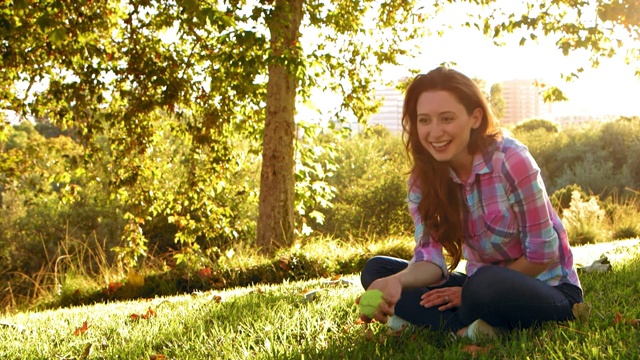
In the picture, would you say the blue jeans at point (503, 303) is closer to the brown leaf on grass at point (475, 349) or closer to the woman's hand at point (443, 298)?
the woman's hand at point (443, 298)

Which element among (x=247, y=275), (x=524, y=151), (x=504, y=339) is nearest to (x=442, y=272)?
(x=504, y=339)

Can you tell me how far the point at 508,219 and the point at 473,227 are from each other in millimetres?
193

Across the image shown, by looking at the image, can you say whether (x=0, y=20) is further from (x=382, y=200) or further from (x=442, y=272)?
(x=382, y=200)

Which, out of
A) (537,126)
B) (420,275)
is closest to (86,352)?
(420,275)

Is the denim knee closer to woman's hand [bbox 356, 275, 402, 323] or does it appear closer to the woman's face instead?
woman's hand [bbox 356, 275, 402, 323]

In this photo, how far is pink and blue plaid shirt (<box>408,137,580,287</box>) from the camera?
2.95 metres

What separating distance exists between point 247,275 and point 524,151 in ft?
19.9

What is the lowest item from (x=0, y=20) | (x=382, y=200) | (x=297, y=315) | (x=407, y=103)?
(x=382, y=200)

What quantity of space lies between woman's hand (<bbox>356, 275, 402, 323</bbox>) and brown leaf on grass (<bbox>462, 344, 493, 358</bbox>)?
1.11 feet

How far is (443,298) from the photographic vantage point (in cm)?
323

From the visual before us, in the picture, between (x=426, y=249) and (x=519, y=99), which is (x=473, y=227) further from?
(x=519, y=99)

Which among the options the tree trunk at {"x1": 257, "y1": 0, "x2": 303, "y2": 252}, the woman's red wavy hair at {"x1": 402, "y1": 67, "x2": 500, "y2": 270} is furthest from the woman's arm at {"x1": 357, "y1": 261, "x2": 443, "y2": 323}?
the tree trunk at {"x1": 257, "y1": 0, "x2": 303, "y2": 252}

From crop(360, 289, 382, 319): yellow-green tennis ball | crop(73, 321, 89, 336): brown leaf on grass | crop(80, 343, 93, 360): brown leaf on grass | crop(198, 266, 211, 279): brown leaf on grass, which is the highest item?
crop(360, 289, 382, 319): yellow-green tennis ball

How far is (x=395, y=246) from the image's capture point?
10.4m
